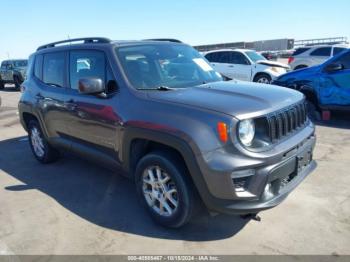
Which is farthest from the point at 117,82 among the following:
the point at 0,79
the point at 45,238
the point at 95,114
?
the point at 0,79

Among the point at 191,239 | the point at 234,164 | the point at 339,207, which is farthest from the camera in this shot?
the point at 339,207

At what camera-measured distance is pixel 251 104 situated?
10.8 ft

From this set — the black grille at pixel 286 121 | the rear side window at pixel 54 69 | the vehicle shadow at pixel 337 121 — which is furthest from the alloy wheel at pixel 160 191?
the vehicle shadow at pixel 337 121

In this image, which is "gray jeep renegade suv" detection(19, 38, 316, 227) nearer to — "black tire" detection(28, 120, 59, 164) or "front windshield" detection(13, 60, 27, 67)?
"black tire" detection(28, 120, 59, 164)

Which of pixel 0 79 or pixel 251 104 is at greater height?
pixel 251 104

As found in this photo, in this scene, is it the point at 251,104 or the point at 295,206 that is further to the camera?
the point at 295,206

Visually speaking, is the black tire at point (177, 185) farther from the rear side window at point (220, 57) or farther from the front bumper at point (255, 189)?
the rear side window at point (220, 57)

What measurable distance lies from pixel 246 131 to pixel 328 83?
18.2 feet

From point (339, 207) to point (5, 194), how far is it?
4.20 metres

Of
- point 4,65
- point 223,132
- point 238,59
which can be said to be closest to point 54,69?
point 223,132

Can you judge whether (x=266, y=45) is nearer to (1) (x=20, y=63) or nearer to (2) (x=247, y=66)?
(1) (x=20, y=63)

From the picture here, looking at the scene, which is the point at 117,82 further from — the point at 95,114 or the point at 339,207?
the point at 339,207

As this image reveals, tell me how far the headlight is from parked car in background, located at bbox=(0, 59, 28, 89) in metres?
20.1

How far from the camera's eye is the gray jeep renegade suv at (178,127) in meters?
3.08
